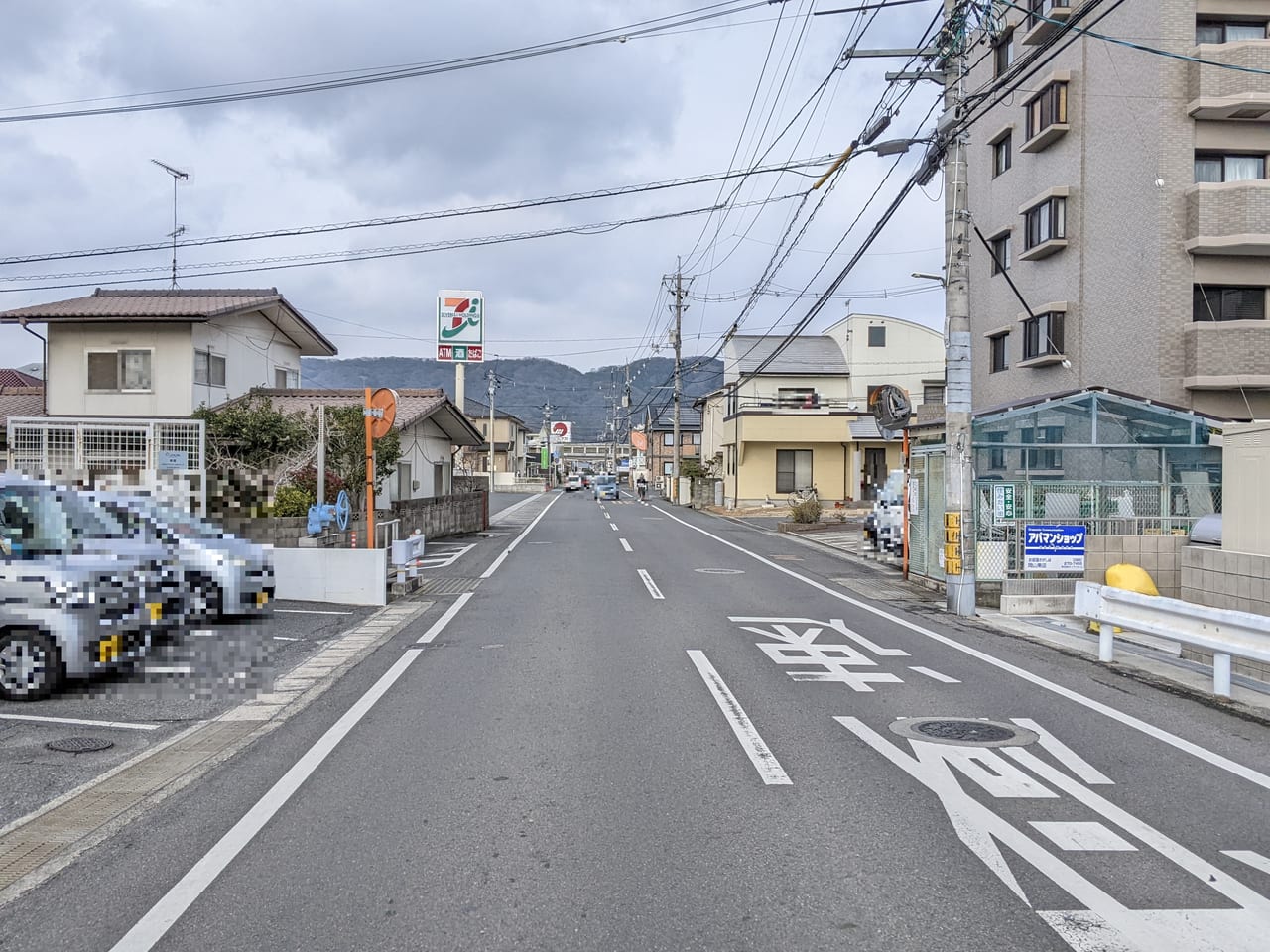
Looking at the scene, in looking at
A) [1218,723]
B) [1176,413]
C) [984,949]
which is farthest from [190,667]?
[1176,413]

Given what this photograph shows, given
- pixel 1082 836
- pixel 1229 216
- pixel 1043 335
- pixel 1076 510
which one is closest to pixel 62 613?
pixel 1082 836

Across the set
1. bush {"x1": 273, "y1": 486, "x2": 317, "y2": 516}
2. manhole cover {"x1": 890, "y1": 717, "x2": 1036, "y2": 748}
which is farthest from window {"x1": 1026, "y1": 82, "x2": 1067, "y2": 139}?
manhole cover {"x1": 890, "y1": 717, "x2": 1036, "y2": 748}

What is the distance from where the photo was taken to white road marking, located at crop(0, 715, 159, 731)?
7.53 m

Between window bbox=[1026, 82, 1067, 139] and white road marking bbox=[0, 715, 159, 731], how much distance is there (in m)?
25.4

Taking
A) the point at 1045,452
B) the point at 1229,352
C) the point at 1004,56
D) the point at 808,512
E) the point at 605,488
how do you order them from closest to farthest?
1. the point at 1045,452
2. the point at 1229,352
3. the point at 1004,56
4. the point at 808,512
5. the point at 605,488

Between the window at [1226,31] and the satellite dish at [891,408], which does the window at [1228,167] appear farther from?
the satellite dish at [891,408]

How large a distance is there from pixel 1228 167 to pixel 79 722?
85.8ft

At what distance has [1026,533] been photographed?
14.7 meters

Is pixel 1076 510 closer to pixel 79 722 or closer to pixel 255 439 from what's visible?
pixel 79 722

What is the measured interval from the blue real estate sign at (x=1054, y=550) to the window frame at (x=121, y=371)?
21.0m

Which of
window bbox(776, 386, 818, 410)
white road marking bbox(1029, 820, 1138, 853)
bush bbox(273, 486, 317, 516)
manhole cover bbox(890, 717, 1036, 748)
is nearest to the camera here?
white road marking bbox(1029, 820, 1138, 853)

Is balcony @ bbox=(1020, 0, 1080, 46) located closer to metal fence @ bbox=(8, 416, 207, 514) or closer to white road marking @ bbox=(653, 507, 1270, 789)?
white road marking @ bbox=(653, 507, 1270, 789)

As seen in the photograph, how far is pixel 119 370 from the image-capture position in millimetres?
24688

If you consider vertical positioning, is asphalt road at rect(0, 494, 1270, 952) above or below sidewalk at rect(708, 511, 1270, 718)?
above
